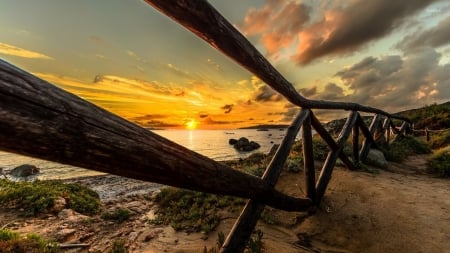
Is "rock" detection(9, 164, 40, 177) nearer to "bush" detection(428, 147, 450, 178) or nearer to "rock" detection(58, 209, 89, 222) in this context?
"rock" detection(58, 209, 89, 222)

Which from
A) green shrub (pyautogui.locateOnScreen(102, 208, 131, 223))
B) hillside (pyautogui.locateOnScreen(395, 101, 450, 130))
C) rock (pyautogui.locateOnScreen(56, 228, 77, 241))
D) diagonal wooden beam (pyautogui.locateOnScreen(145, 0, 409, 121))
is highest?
hillside (pyautogui.locateOnScreen(395, 101, 450, 130))

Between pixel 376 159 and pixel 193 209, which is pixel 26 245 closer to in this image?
pixel 193 209

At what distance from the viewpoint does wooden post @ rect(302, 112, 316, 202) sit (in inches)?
196

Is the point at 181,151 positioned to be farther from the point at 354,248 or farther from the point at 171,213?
the point at 171,213

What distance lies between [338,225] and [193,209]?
129 inches

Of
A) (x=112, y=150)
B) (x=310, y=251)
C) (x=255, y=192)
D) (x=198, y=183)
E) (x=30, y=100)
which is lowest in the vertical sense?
(x=310, y=251)

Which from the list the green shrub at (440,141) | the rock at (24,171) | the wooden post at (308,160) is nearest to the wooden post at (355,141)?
the wooden post at (308,160)

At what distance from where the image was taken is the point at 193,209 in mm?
6172

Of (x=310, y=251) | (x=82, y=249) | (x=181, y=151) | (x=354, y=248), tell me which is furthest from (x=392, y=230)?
(x=82, y=249)

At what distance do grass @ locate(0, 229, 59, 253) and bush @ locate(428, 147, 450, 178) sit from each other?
1176 cm

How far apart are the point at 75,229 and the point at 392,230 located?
7005 mm

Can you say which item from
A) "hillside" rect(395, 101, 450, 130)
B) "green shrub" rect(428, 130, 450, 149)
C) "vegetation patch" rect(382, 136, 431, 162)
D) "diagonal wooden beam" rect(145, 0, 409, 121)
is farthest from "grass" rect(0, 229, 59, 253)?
"hillside" rect(395, 101, 450, 130)

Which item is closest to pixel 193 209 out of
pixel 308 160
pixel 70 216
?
pixel 308 160

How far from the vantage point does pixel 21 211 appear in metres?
7.89
